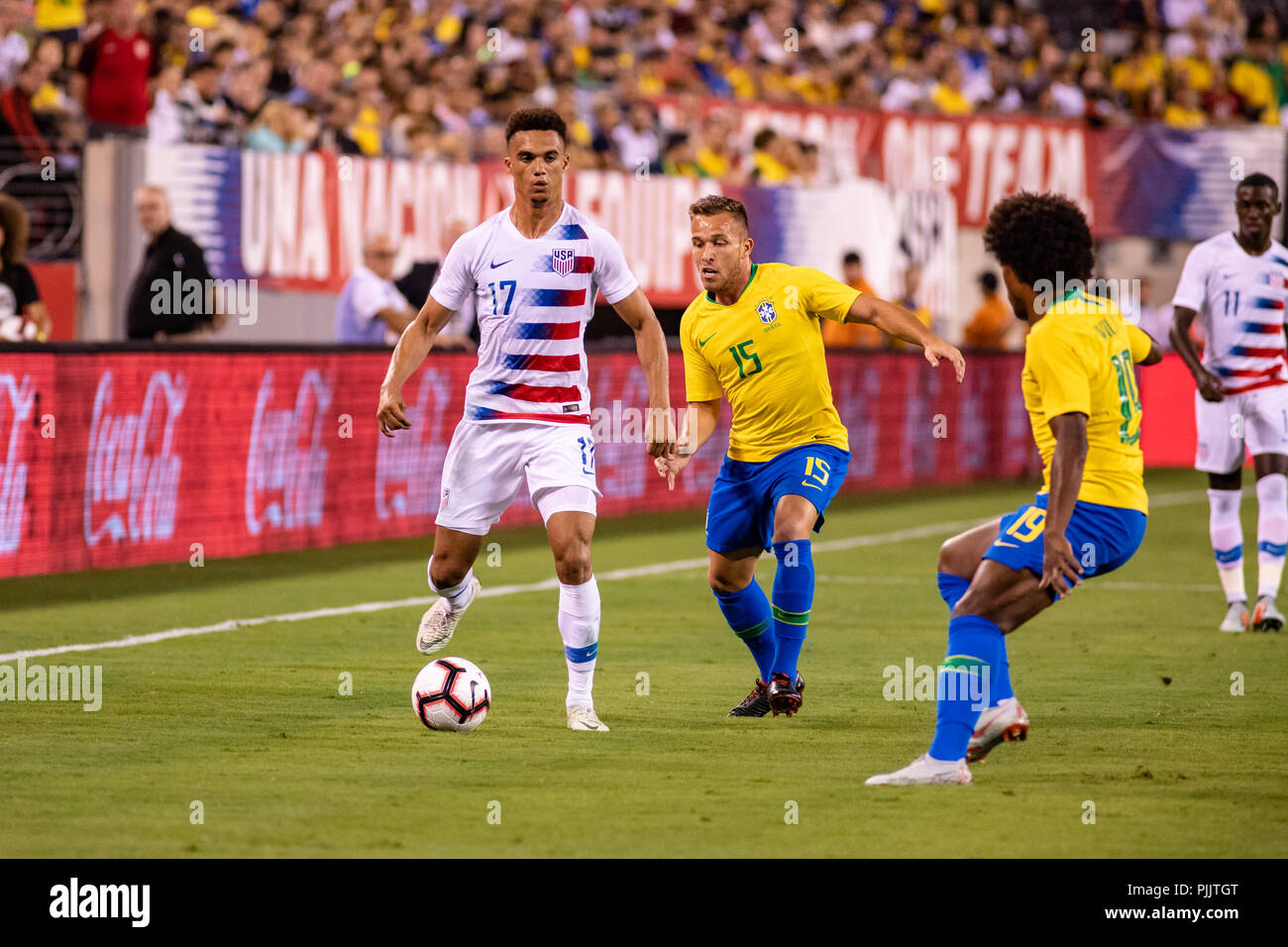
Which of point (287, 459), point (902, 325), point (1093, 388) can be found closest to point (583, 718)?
point (902, 325)

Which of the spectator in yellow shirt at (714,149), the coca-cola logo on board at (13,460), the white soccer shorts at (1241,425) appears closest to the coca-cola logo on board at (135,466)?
the coca-cola logo on board at (13,460)

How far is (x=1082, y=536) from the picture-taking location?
7.27 m

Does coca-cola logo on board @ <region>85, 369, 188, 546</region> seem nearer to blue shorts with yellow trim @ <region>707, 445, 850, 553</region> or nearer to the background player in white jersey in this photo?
blue shorts with yellow trim @ <region>707, 445, 850, 553</region>

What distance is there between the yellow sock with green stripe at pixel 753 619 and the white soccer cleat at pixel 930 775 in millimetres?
1737

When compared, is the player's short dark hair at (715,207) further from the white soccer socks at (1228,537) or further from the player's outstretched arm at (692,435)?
the white soccer socks at (1228,537)

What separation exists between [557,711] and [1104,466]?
8.97ft

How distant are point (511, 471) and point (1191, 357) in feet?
16.1

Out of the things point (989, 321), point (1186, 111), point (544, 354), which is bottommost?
point (544, 354)

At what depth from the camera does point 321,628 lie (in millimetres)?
11594

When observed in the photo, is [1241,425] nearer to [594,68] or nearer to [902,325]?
[902,325]
